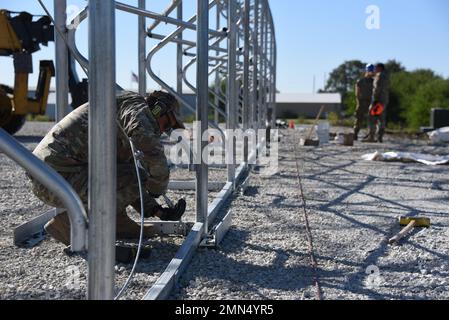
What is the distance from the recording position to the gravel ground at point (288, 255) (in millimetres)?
2977

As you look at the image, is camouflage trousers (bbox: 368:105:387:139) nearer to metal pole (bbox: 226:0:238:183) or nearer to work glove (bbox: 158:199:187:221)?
metal pole (bbox: 226:0:238:183)

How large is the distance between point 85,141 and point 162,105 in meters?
0.49

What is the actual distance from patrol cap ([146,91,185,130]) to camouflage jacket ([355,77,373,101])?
424 inches

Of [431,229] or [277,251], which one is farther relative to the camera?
[431,229]

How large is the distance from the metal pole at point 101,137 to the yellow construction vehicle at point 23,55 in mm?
9236

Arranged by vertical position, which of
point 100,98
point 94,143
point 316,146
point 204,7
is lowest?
point 316,146

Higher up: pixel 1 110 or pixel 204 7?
pixel 204 7

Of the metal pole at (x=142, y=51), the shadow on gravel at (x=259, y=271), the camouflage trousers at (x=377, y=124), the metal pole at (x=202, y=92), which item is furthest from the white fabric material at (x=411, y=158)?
the metal pole at (x=202, y=92)

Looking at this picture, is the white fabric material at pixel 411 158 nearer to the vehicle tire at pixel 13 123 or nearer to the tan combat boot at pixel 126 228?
the tan combat boot at pixel 126 228

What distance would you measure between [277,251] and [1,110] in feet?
30.2

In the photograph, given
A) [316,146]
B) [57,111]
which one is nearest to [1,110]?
[316,146]

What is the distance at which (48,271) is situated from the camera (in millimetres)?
3205
